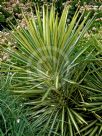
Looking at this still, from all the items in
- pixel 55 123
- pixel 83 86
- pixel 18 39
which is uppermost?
pixel 18 39

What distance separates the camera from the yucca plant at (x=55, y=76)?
17.3ft

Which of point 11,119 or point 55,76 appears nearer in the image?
point 11,119

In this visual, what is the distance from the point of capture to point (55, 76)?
5281mm

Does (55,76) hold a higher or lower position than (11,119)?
higher

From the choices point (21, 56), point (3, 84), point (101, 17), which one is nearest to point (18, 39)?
point (21, 56)

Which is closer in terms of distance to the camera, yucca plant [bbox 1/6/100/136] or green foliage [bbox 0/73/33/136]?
green foliage [bbox 0/73/33/136]

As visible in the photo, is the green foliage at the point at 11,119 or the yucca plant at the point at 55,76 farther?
the yucca plant at the point at 55,76

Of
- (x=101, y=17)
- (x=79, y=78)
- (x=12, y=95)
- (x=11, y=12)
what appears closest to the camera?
(x=12, y=95)

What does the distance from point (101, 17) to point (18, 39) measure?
10.3 ft

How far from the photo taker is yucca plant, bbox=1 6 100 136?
208 inches

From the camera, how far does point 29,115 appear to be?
17.2ft

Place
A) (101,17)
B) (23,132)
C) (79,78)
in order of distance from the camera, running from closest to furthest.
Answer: (23,132)
(79,78)
(101,17)

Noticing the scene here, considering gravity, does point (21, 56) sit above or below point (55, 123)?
above

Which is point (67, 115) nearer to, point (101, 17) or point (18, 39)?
point (18, 39)
